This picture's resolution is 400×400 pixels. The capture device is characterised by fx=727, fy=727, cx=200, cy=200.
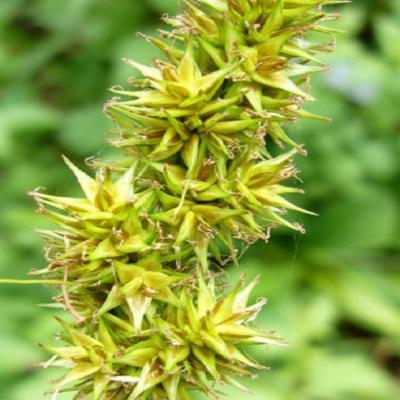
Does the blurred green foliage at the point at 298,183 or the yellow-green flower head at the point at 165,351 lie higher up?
the yellow-green flower head at the point at 165,351

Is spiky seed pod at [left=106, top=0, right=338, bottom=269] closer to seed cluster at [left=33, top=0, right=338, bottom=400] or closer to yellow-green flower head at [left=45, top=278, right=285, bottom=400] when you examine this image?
seed cluster at [left=33, top=0, right=338, bottom=400]

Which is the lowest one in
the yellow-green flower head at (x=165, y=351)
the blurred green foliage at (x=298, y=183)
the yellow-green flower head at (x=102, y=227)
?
the blurred green foliage at (x=298, y=183)

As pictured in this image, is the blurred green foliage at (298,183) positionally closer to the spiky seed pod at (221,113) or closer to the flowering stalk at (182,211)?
the flowering stalk at (182,211)

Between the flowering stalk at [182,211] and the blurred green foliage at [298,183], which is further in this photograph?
the blurred green foliage at [298,183]

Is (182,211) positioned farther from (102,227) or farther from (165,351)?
(165,351)

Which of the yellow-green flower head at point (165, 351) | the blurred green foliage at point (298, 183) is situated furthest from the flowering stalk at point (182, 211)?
the blurred green foliage at point (298, 183)

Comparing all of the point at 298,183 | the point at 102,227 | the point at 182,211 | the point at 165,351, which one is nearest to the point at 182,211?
the point at 182,211

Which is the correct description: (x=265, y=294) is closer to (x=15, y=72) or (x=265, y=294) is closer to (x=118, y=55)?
(x=118, y=55)
